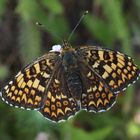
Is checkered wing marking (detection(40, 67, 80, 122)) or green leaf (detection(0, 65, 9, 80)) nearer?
checkered wing marking (detection(40, 67, 80, 122))

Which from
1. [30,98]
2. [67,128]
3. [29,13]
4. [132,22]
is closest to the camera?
[30,98]

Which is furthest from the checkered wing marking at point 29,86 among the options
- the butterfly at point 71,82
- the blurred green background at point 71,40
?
the blurred green background at point 71,40

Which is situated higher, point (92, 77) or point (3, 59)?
point (92, 77)

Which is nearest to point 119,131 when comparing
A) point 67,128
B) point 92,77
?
point 67,128

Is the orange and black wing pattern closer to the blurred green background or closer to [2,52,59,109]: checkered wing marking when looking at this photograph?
[2,52,59,109]: checkered wing marking

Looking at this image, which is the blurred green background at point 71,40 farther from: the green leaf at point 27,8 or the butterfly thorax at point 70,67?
the butterfly thorax at point 70,67

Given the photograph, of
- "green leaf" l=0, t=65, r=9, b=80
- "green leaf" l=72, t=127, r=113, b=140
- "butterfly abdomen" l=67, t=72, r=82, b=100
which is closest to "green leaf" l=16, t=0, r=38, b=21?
"green leaf" l=0, t=65, r=9, b=80

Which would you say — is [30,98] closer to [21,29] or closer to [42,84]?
[42,84]
